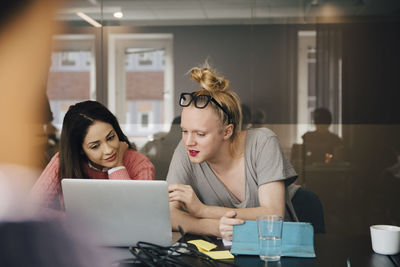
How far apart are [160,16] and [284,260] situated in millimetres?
2823

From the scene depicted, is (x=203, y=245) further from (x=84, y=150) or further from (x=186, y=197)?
(x=84, y=150)

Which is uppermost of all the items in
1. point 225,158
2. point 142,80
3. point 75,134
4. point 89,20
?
point 89,20

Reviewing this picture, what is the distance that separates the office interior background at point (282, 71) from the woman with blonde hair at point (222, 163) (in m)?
1.62

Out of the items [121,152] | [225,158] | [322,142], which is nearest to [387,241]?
[225,158]

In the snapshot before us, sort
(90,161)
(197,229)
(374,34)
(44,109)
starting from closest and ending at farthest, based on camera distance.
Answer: (197,229) < (90,161) < (374,34) < (44,109)

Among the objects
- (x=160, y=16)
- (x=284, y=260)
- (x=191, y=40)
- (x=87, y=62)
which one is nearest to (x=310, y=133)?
(x=191, y=40)

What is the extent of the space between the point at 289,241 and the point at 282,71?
245 centimetres

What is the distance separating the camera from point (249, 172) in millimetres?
1841

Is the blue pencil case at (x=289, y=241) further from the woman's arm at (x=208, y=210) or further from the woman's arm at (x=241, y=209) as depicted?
the woman's arm at (x=241, y=209)

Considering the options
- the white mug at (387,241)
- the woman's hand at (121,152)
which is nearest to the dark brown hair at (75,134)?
the woman's hand at (121,152)

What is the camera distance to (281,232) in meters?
1.17

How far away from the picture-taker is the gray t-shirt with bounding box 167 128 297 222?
1.79m

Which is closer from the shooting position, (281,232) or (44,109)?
(281,232)

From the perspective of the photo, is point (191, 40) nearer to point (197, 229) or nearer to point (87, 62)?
point (87, 62)
